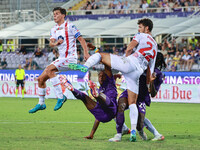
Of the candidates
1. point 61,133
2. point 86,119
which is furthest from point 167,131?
point 86,119

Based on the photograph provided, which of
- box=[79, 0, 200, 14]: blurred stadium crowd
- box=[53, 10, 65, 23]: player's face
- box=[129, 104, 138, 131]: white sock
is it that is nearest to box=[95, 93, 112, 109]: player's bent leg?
box=[129, 104, 138, 131]: white sock

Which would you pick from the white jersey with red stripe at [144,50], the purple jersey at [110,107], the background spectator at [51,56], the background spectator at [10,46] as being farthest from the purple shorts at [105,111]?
the background spectator at [10,46]

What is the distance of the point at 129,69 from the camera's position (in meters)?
11.0

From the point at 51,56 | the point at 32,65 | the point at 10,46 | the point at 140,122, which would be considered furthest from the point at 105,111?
the point at 10,46

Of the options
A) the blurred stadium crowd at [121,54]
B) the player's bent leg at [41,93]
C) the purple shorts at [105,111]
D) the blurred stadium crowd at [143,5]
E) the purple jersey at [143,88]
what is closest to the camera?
the purple shorts at [105,111]

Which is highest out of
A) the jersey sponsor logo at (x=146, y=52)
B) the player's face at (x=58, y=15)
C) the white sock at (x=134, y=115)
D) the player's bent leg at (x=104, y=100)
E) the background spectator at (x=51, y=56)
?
the player's face at (x=58, y=15)

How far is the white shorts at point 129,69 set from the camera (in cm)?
1089

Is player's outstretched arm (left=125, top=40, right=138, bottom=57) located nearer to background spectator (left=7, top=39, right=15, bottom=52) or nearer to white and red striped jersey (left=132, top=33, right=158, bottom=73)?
white and red striped jersey (left=132, top=33, right=158, bottom=73)

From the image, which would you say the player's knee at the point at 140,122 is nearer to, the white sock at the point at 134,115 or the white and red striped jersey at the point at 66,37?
the white sock at the point at 134,115

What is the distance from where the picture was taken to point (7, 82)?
33.1 metres

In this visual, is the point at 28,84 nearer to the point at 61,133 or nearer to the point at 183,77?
the point at 183,77

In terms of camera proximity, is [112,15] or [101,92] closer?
[101,92]

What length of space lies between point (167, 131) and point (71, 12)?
2965cm

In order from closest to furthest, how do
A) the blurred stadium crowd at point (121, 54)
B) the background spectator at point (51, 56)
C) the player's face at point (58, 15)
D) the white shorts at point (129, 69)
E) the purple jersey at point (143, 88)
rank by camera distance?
the white shorts at point (129, 69)
the purple jersey at point (143, 88)
the player's face at point (58, 15)
the blurred stadium crowd at point (121, 54)
the background spectator at point (51, 56)
